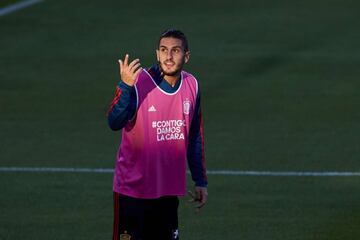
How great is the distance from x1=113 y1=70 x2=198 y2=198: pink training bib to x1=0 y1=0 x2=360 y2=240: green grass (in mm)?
2521

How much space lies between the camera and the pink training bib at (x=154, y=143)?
875 cm

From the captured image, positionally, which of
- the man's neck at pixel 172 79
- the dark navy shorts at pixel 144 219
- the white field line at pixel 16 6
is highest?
the white field line at pixel 16 6

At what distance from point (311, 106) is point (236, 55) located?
374cm

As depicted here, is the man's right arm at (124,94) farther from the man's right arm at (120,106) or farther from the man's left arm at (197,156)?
the man's left arm at (197,156)

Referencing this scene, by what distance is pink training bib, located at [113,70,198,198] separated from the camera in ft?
28.7

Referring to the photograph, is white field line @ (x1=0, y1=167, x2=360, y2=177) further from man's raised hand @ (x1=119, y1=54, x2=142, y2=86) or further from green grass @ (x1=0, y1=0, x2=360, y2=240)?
man's raised hand @ (x1=119, y1=54, x2=142, y2=86)

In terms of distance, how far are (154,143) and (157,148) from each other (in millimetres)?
57

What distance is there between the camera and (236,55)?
69.2ft

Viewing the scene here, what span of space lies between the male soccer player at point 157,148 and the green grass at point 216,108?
2.48 metres

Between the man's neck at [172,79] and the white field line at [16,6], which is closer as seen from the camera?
the man's neck at [172,79]

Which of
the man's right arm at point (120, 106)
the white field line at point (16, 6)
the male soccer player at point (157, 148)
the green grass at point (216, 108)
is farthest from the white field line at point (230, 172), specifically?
the white field line at point (16, 6)

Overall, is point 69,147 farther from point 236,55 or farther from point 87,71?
point 236,55

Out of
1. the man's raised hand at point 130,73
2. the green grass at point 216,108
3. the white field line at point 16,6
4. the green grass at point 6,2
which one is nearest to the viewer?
the man's raised hand at point 130,73

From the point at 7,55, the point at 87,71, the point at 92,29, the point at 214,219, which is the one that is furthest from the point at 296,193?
the point at 92,29
